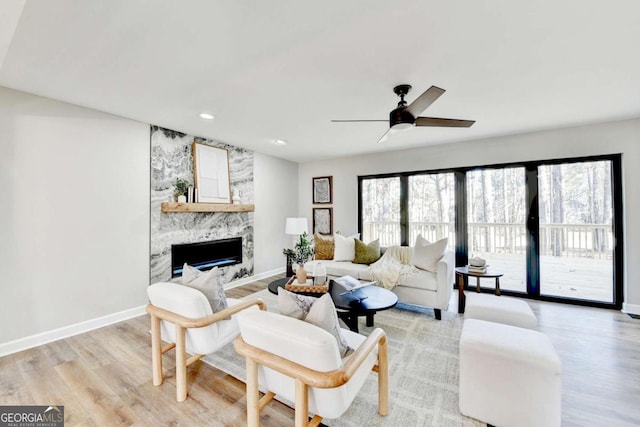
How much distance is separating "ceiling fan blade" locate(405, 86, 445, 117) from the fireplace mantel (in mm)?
3244

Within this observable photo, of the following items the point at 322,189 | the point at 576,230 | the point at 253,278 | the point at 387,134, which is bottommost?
the point at 253,278

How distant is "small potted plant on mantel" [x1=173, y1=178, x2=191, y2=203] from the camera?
3844mm

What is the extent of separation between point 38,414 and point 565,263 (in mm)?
6061

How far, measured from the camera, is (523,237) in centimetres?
416

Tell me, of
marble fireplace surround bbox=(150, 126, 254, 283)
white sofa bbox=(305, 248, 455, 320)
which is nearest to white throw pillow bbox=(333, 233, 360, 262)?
white sofa bbox=(305, 248, 455, 320)

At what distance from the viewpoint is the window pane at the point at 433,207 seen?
4676mm

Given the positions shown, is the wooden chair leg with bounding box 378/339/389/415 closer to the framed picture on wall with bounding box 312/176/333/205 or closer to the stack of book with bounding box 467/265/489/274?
the stack of book with bounding box 467/265/489/274

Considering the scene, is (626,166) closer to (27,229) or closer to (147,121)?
(147,121)

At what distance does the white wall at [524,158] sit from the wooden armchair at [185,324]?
3.98 metres

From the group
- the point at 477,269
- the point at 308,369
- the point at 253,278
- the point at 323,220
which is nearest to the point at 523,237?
the point at 477,269

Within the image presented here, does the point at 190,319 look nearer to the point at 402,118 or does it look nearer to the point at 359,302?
the point at 359,302

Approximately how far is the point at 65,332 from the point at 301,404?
10.2 feet

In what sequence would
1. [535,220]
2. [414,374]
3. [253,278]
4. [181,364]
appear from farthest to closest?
[253,278]
[535,220]
[414,374]
[181,364]

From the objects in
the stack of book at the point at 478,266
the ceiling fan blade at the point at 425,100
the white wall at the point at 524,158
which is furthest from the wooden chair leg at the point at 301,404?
the white wall at the point at 524,158
